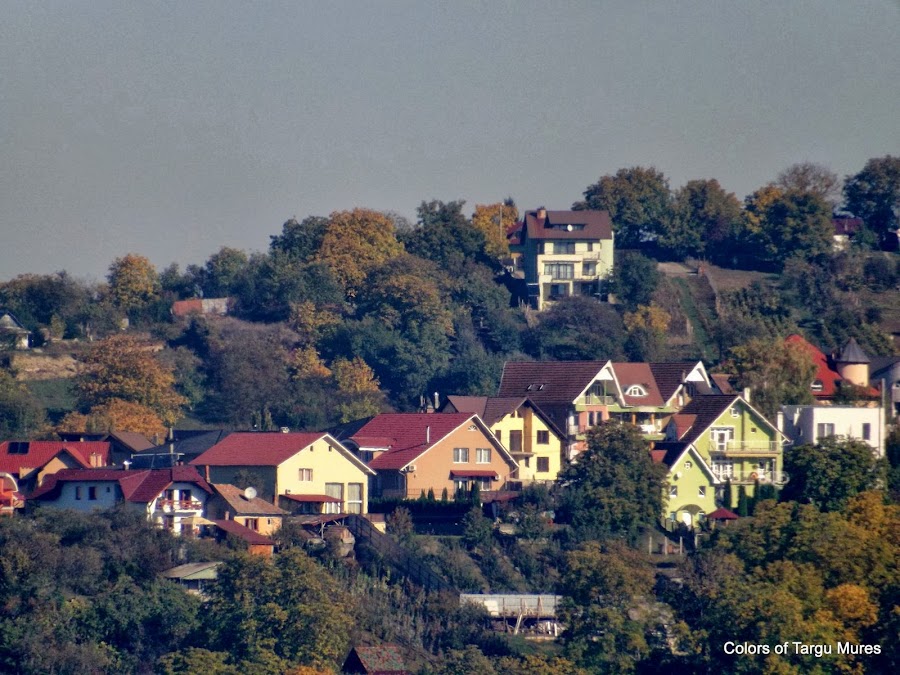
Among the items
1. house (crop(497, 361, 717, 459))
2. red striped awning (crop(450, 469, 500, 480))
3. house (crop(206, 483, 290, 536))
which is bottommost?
house (crop(206, 483, 290, 536))

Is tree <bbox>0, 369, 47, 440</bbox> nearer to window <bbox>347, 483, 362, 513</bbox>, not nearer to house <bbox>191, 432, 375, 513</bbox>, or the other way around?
house <bbox>191, 432, 375, 513</bbox>

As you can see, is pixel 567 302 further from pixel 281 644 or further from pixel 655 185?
pixel 281 644

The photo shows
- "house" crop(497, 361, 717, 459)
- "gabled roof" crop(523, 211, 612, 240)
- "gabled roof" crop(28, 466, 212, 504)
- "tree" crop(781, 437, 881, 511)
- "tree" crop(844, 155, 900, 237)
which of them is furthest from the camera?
"tree" crop(844, 155, 900, 237)

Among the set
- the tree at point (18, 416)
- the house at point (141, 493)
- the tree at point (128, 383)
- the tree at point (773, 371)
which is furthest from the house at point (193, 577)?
the tree at point (773, 371)

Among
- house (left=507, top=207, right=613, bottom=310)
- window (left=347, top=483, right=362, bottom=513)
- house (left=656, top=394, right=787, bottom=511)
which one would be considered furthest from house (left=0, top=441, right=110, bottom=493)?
house (left=507, top=207, right=613, bottom=310)

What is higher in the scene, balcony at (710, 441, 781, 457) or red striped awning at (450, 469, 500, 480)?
balcony at (710, 441, 781, 457)

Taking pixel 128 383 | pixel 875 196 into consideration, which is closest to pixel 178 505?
pixel 128 383
